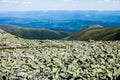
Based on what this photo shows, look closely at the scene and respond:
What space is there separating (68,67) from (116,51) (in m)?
10.9

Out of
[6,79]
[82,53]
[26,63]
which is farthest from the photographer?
[82,53]

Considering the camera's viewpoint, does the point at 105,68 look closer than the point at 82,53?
Yes

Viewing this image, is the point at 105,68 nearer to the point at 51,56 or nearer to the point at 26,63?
the point at 51,56

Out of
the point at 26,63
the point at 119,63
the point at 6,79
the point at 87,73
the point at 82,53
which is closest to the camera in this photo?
the point at 6,79

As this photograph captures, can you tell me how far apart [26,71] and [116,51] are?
49.7 ft

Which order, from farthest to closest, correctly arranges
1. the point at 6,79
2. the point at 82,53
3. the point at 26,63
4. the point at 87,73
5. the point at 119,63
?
the point at 82,53 < the point at 119,63 < the point at 26,63 < the point at 87,73 < the point at 6,79

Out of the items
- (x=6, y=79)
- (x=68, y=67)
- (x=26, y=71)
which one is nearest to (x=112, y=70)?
(x=68, y=67)

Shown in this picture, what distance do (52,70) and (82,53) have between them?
815cm

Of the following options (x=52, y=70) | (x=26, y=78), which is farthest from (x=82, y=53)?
(x=26, y=78)

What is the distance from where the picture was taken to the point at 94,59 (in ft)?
98.6

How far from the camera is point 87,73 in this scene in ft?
84.1

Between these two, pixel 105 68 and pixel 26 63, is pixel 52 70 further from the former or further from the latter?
pixel 105 68

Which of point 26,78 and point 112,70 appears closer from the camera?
point 26,78

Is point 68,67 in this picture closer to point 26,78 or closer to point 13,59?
point 26,78
